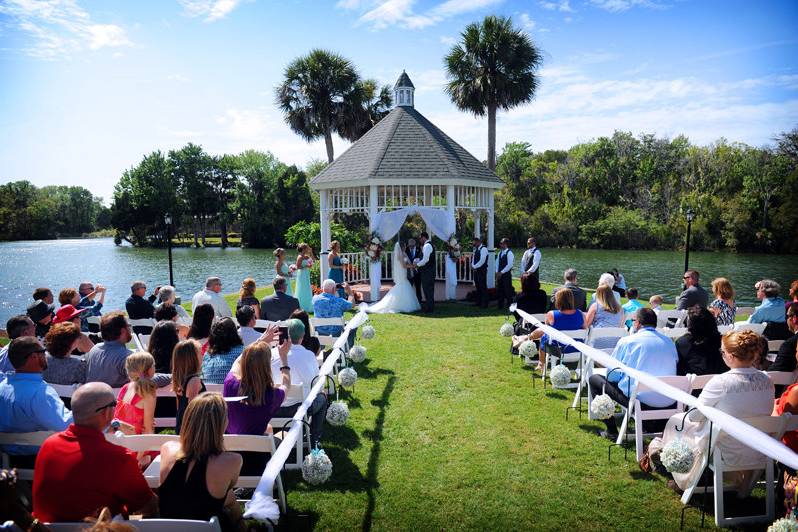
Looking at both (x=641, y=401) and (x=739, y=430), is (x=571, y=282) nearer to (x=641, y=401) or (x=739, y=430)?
(x=641, y=401)

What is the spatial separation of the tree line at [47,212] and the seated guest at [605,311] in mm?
73404

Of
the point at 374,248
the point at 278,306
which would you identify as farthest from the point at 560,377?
the point at 374,248

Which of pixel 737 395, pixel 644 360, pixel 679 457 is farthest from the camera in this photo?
pixel 644 360

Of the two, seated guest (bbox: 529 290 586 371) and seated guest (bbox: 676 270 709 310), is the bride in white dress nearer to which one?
seated guest (bbox: 529 290 586 371)

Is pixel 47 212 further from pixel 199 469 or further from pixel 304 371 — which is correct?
pixel 199 469

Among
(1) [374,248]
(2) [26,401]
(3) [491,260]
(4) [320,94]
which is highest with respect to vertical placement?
(4) [320,94]

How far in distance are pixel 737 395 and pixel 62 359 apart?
589cm

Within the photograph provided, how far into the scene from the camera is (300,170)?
58156 millimetres

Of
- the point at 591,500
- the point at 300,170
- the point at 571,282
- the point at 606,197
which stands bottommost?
the point at 591,500

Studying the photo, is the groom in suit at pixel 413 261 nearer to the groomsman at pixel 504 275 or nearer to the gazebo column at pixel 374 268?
the gazebo column at pixel 374 268

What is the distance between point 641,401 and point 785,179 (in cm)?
4106

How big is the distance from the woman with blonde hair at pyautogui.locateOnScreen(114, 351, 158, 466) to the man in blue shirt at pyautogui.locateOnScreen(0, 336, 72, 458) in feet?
1.69

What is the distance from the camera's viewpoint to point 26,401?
12.2 feet

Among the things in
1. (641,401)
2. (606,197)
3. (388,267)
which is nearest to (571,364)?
(641,401)
